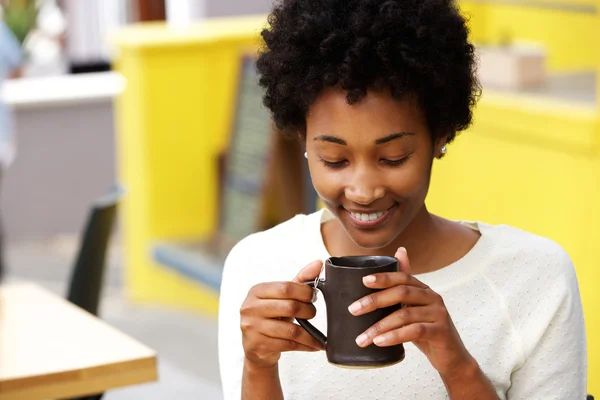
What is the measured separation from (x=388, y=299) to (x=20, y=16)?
6.25 meters

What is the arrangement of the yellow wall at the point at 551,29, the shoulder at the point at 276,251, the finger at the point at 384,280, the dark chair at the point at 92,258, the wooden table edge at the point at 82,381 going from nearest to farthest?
1. the finger at the point at 384,280
2. the shoulder at the point at 276,251
3. the wooden table edge at the point at 82,381
4. the dark chair at the point at 92,258
5. the yellow wall at the point at 551,29

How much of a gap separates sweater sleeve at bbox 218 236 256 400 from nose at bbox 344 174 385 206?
31cm

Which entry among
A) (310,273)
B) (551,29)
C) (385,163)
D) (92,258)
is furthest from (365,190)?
(551,29)

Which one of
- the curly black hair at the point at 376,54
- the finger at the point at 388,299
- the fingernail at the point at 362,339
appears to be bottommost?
the fingernail at the point at 362,339

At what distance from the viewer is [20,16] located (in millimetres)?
7188

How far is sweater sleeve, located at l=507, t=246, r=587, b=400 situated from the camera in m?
1.64

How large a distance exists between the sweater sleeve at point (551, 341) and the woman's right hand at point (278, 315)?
38 centimetres

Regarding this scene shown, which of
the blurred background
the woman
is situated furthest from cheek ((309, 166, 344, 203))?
the blurred background

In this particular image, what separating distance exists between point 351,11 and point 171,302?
13.7ft

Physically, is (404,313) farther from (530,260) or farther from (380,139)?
(530,260)

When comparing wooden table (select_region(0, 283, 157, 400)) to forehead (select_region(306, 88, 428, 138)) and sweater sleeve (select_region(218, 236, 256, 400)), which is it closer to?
sweater sleeve (select_region(218, 236, 256, 400))

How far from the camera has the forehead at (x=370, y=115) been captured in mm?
1532

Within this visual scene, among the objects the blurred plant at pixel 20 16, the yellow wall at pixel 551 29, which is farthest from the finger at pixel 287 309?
the blurred plant at pixel 20 16

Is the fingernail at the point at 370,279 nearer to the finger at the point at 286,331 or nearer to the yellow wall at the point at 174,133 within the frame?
the finger at the point at 286,331
